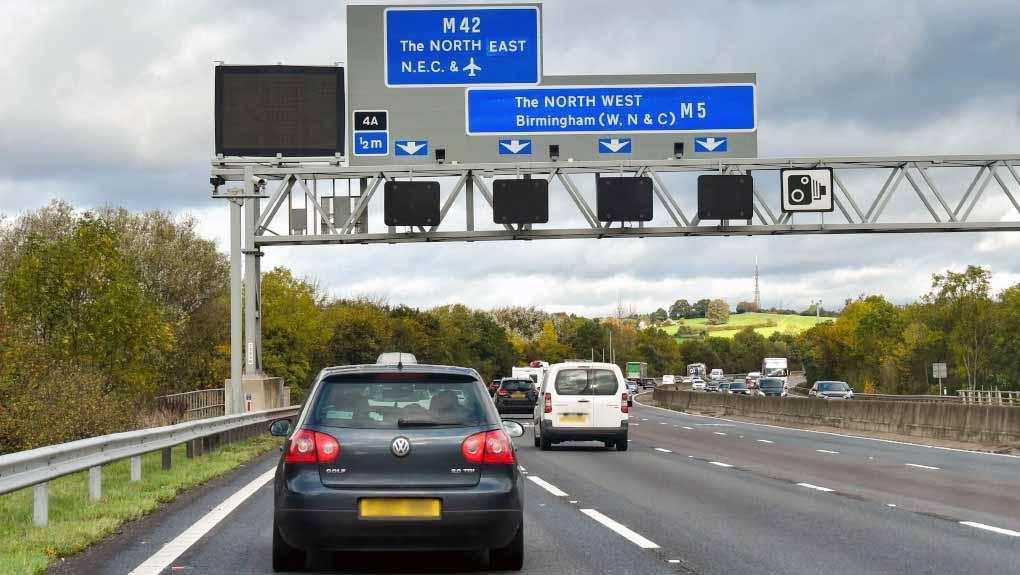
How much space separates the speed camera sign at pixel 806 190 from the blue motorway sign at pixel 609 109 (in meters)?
2.65

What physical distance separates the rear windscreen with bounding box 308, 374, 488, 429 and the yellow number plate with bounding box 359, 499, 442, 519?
479 millimetres

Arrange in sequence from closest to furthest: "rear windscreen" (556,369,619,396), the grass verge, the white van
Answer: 1. the grass verge
2. the white van
3. "rear windscreen" (556,369,619,396)

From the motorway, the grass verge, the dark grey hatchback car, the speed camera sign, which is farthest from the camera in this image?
the speed camera sign

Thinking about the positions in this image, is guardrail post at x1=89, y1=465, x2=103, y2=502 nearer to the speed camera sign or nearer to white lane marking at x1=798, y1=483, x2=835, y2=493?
white lane marking at x1=798, y1=483, x2=835, y2=493

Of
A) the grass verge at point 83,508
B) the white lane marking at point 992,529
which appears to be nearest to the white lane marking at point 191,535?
the grass verge at point 83,508

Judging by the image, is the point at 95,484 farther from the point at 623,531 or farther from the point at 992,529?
the point at 992,529

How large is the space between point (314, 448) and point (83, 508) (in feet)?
17.3

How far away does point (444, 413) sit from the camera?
8391 mm

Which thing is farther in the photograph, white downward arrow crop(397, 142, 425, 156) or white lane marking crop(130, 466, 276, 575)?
white downward arrow crop(397, 142, 425, 156)

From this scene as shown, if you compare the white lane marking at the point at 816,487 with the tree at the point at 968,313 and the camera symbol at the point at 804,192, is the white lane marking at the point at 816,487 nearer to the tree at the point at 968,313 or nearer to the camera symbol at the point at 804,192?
the camera symbol at the point at 804,192

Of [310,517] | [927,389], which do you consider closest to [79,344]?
[310,517]

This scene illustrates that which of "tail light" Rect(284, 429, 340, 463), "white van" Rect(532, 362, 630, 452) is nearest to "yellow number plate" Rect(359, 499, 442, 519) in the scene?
"tail light" Rect(284, 429, 340, 463)

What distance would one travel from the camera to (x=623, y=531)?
11.1m

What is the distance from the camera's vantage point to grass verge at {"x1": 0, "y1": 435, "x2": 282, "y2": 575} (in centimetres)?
947
